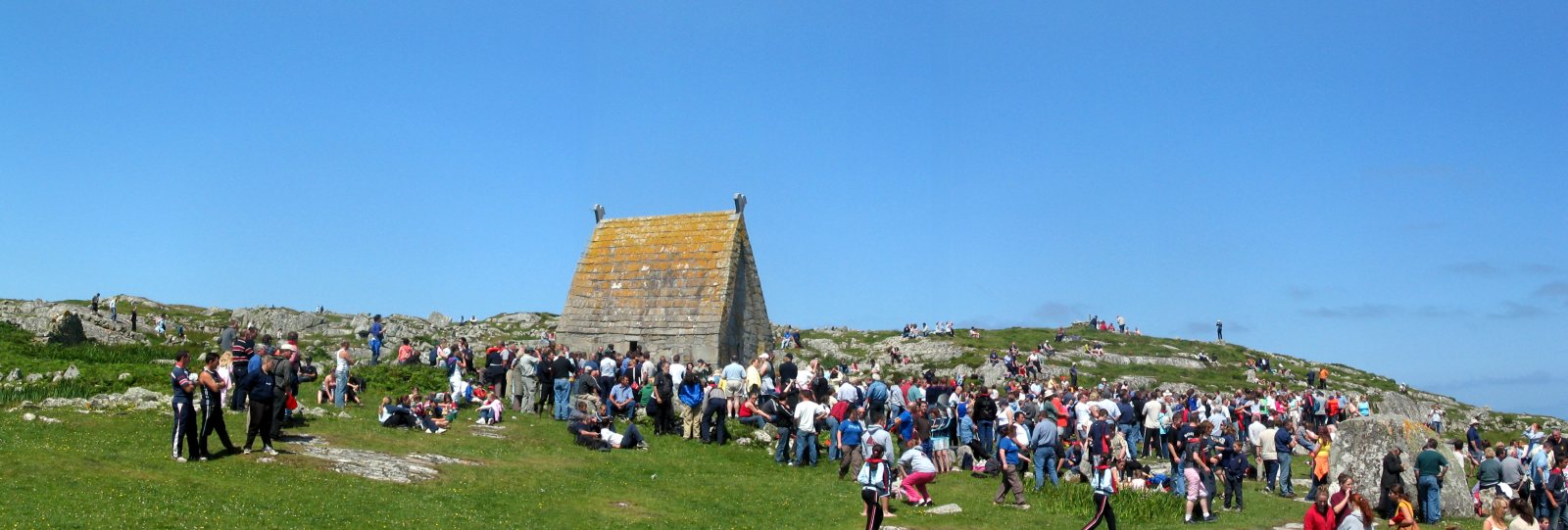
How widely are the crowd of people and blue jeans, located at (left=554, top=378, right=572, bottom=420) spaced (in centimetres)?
3

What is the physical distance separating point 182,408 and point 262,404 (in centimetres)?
130

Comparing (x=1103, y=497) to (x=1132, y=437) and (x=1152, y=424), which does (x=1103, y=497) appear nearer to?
(x=1132, y=437)

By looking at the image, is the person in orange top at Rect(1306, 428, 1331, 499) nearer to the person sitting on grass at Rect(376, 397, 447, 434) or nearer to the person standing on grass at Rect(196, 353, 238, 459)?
the person sitting on grass at Rect(376, 397, 447, 434)

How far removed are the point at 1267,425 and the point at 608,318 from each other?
19.6 metres

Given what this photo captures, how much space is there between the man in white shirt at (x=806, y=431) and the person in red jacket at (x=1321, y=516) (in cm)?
1094

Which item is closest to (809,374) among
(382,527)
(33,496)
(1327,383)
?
(382,527)

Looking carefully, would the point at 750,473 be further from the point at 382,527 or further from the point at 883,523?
the point at 382,527

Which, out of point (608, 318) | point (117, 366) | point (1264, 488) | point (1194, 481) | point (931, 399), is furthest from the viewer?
point (608, 318)

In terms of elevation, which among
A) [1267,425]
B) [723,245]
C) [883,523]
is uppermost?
[723,245]

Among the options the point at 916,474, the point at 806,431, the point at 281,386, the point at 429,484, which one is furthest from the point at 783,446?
the point at 281,386

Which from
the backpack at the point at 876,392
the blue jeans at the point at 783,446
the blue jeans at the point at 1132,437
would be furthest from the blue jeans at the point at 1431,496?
the blue jeans at the point at 783,446

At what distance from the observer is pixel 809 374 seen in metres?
30.6

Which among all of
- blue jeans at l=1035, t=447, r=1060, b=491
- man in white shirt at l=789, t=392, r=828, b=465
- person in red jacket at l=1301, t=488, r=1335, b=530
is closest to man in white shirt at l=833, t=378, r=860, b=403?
man in white shirt at l=789, t=392, r=828, b=465

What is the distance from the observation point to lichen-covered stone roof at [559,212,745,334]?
35.7m
